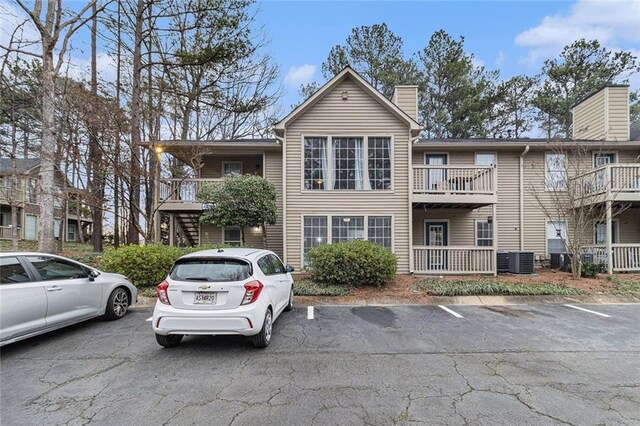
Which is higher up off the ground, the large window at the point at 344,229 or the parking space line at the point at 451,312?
the large window at the point at 344,229

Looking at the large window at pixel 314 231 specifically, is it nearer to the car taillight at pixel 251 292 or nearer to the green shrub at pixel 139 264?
the green shrub at pixel 139 264

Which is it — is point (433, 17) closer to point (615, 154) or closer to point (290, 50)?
point (290, 50)

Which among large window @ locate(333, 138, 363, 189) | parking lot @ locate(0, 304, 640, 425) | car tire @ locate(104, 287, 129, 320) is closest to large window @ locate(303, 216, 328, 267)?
large window @ locate(333, 138, 363, 189)

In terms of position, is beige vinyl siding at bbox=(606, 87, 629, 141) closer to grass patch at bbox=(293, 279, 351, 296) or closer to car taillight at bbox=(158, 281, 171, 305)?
grass patch at bbox=(293, 279, 351, 296)

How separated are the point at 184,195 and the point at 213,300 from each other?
9282mm

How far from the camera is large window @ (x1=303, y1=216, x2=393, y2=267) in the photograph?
38.1 feet

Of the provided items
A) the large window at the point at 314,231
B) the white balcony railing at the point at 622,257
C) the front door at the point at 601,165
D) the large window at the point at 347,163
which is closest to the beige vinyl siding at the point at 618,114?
the front door at the point at 601,165

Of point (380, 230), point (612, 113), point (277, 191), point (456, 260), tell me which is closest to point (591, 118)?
point (612, 113)

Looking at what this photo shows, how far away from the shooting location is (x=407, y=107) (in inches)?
570

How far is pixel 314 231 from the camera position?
460 inches

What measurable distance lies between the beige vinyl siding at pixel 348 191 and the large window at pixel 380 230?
230mm

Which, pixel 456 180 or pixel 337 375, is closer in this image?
pixel 337 375

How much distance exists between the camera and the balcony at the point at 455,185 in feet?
37.5

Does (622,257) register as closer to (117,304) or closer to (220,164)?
(117,304)
